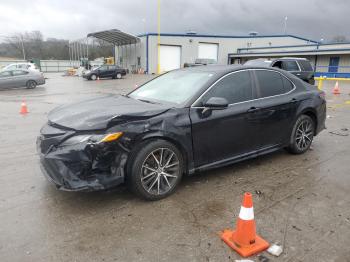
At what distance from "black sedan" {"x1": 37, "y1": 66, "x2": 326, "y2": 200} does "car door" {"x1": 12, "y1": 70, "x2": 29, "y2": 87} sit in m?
18.3

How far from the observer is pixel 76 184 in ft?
11.1

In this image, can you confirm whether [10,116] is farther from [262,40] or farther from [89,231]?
[262,40]

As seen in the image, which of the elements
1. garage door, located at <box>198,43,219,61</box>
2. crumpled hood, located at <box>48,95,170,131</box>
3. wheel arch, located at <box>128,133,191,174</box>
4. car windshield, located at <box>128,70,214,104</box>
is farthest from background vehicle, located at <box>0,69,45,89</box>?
garage door, located at <box>198,43,219,61</box>

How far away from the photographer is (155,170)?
3.75 metres

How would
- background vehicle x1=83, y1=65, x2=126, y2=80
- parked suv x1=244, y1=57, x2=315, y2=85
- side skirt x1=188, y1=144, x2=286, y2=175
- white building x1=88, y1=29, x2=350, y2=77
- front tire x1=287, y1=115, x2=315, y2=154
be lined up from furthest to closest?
white building x1=88, y1=29, x2=350, y2=77, background vehicle x1=83, y1=65, x2=126, y2=80, parked suv x1=244, y1=57, x2=315, y2=85, front tire x1=287, y1=115, x2=315, y2=154, side skirt x1=188, y1=144, x2=286, y2=175

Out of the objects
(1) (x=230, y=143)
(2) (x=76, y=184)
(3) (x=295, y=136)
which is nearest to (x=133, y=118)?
(2) (x=76, y=184)

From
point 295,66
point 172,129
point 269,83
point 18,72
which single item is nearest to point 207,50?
point 18,72

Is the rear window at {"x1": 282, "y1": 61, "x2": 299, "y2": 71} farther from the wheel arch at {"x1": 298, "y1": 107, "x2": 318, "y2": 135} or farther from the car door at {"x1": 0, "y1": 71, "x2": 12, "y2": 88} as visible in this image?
the car door at {"x1": 0, "y1": 71, "x2": 12, "y2": 88}

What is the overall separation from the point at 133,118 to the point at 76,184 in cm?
98

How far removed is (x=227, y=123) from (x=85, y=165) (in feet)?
6.59

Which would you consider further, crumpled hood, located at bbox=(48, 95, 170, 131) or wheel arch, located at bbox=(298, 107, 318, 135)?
wheel arch, located at bbox=(298, 107, 318, 135)

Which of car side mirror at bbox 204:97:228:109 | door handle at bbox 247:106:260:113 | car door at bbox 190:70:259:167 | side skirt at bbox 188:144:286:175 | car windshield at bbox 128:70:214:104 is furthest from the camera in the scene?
door handle at bbox 247:106:260:113

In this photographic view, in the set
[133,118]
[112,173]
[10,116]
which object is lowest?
[10,116]

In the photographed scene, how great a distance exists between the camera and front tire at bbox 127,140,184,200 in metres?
3.58
